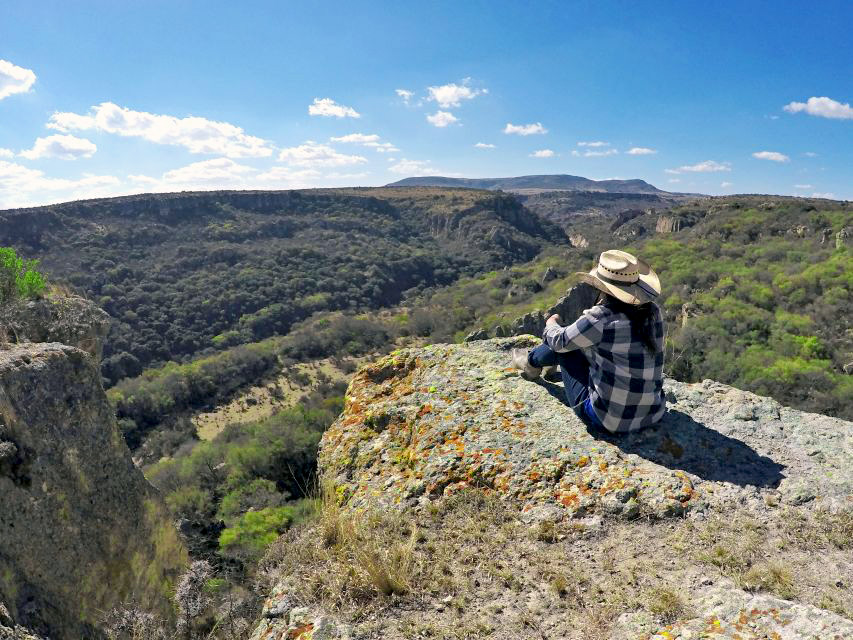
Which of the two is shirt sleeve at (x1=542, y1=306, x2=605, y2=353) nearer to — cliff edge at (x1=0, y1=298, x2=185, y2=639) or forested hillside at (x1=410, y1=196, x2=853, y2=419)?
cliff edge at (x1=0, y1=298, x2=185, y2=639)

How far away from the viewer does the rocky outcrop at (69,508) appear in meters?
4.77

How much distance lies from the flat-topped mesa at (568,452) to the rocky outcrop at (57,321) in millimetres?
8434

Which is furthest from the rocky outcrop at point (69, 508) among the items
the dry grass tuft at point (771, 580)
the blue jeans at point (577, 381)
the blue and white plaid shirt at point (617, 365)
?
the dry grass tuft at point (771, 580)

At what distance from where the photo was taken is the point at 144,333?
37500mm

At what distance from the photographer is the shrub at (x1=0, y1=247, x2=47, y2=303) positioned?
36.8 feet

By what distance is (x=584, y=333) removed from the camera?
354 centimetres

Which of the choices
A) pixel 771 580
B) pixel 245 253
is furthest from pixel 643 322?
pixel 245 253

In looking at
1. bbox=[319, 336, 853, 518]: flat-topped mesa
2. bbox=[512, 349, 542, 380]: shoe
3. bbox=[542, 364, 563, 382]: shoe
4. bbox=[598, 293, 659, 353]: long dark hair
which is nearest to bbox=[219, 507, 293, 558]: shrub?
bbox=[319, 336, 853, 518]: flat-topped mesa

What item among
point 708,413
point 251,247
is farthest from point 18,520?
point 251,247

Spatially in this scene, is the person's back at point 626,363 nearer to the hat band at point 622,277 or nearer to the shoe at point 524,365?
the hat band at point 622,277

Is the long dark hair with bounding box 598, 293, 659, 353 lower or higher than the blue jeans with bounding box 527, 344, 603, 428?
higher

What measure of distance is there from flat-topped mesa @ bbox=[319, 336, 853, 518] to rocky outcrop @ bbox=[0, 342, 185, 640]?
3.04 m

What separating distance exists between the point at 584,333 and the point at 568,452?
91cm

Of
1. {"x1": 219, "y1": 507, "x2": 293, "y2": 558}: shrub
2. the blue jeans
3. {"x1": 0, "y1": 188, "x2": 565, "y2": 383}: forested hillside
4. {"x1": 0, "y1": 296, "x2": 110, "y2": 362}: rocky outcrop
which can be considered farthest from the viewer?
{"x1": 0, "y1": 188, "x2": 565, "y2": 383}: forested hillside
